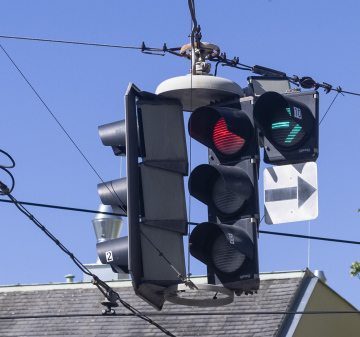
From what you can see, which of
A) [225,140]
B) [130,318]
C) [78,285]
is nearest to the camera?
[225,140]

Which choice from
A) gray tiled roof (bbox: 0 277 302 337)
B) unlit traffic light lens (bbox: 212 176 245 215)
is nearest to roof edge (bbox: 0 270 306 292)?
gray tiled roof (bbox: 0 277 302 337)

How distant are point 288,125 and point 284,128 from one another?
4 centimetres

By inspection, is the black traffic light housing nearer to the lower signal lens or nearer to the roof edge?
the lower signal lens

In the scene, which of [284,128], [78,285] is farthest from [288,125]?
[78,285]

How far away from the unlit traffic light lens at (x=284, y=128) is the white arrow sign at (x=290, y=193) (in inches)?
8.5

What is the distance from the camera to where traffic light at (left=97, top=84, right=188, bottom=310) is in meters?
8.76

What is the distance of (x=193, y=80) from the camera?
9094 mm

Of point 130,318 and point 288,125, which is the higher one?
point 288,125

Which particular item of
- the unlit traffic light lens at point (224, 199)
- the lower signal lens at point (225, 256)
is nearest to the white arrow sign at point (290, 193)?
the unlit traffic light lens at point (224, 199)

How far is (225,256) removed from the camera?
28.6 ft

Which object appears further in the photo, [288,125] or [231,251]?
[288,125]

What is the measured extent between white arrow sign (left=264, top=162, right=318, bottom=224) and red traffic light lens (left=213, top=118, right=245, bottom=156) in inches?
12.6

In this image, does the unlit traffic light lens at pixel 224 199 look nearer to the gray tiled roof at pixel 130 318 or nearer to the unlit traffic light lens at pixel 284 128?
the unlit traffic light lens at pixel 284 128

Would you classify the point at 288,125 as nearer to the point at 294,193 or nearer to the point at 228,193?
the point at 294,193
